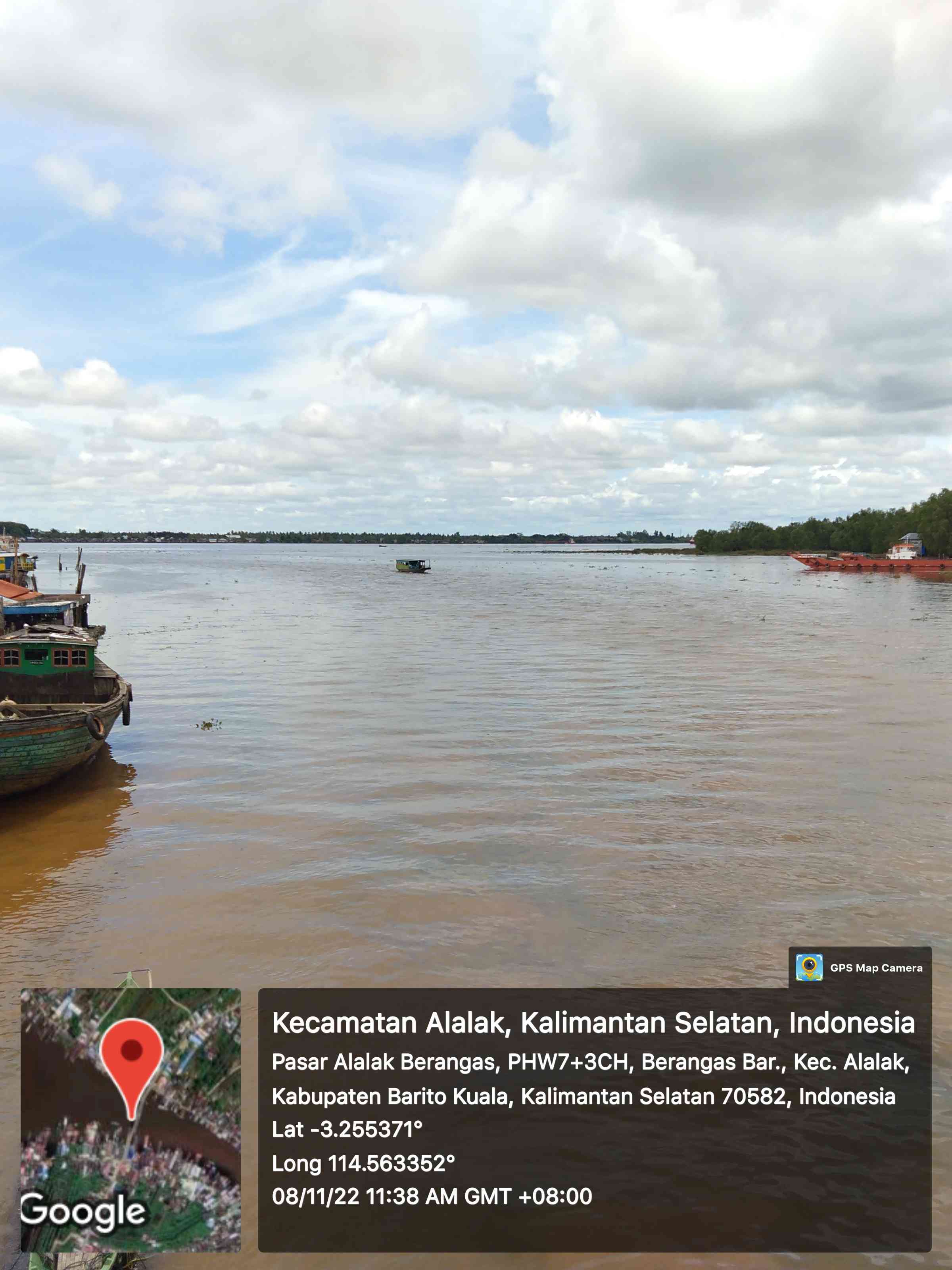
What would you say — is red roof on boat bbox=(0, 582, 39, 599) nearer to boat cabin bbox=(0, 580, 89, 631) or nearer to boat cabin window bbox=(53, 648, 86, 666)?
boat cabin bbox=(0, 580, 89, 631)

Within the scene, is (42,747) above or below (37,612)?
below

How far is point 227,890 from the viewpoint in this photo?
1230 cm

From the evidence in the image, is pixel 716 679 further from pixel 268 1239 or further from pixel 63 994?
pixel 63 994

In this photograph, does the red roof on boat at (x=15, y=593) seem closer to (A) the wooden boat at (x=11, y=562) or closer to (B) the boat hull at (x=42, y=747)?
(A) the wooden boat at (x=11, y=562)

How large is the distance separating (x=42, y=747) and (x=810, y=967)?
14.6 metres

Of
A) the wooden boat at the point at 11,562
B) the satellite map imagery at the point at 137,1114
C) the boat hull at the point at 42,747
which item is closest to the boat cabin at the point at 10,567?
the wooden boat at the point at 11,562

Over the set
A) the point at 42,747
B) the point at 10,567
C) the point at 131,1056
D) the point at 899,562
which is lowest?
the point at 42,747

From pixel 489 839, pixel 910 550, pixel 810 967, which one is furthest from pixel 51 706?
pixel 910 550

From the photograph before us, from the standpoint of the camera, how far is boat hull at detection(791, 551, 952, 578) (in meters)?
125

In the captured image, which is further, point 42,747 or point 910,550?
point 910,550

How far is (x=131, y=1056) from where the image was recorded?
157 inches

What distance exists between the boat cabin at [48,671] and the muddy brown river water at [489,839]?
84.7 inches

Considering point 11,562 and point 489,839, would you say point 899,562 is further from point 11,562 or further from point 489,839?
point 489,839

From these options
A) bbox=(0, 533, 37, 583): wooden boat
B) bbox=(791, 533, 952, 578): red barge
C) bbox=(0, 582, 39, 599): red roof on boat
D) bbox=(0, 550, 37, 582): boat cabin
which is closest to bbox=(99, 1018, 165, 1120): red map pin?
bbox=(0, 582, 39, 599): red roof on boat
